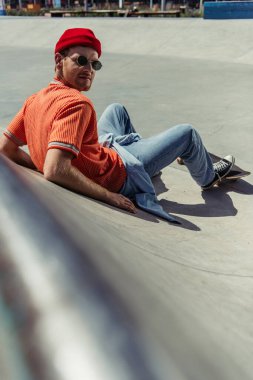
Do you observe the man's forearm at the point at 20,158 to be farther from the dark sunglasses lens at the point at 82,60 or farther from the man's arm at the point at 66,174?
the dark sunglasses lens at the point at 82,60

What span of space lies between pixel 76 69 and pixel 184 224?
1119mm

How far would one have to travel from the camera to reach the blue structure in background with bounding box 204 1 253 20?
1708 cm

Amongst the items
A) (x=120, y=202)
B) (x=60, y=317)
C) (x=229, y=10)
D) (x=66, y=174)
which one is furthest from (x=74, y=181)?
(x=229, y=10)

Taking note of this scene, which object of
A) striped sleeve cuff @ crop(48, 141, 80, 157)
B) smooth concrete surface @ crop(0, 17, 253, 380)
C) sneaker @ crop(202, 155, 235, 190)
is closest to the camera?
smooth concrete surface @ crop(0, 17, 253, 380)

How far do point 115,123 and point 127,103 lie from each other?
2717mm

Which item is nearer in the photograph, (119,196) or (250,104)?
(119,196)

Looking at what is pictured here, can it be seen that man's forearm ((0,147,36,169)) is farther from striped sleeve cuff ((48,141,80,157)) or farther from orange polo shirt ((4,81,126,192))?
striped sleeve cuff ((48,141,80,157))

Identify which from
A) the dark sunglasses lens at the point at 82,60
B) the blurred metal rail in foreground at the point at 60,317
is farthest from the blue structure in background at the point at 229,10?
the blurred metal rail in foreground at the point at 60,317

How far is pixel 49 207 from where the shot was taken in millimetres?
1291

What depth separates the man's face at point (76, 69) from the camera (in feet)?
6.89

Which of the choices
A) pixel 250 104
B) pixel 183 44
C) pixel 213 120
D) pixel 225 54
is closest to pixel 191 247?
pixel 213 120

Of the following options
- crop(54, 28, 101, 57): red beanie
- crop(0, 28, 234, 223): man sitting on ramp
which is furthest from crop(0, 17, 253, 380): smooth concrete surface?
crop(54, 28, 101, 57): red beanie

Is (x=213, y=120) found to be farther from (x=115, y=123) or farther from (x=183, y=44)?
(x=183, y=44)

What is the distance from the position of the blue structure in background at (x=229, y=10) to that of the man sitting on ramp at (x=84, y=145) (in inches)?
633
